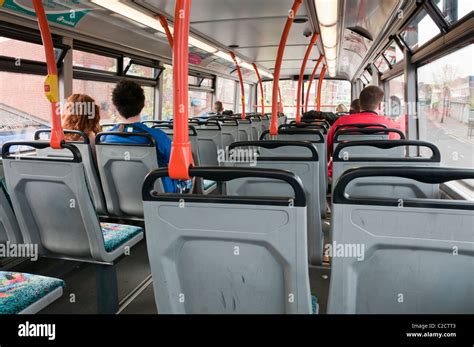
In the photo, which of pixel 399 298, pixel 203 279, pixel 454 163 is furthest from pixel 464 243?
pixel 454 163

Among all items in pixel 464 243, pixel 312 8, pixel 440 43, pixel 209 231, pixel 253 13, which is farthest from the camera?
pixel 253 13

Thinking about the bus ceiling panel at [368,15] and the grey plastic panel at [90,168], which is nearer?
A: the grey plastic panel at [90,168]

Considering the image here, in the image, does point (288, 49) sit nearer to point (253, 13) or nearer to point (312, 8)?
point (253, 13)

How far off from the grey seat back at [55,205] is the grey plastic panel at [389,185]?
53.4 inches

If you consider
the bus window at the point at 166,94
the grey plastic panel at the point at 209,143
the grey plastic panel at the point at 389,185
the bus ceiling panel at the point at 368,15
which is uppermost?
the bus ceiling panel at the point at 368,15

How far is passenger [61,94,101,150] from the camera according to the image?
11.5 feet

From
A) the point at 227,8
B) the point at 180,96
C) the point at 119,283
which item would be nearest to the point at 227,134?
the point at 227,8

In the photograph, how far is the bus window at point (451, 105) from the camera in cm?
334

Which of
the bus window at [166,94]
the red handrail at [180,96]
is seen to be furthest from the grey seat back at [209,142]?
the red handrail at [180,96]

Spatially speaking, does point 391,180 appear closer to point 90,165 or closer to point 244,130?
point 90,165

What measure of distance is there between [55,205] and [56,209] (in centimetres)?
3

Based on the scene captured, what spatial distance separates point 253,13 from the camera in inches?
204

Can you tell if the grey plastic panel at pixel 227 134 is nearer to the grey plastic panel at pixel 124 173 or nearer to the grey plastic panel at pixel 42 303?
the grey plastic panel at pixel 124 173

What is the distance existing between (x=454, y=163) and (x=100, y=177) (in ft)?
10.8
